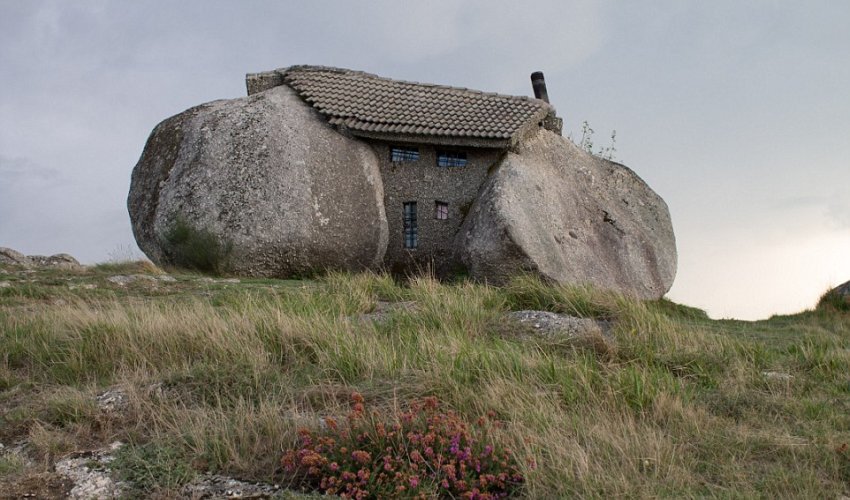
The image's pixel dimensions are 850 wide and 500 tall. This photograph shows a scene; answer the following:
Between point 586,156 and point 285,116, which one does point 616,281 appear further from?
point 285,116

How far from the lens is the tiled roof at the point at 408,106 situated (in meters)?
18.2

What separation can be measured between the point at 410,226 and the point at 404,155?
1.65 metres

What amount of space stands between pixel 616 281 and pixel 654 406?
36.4 ft

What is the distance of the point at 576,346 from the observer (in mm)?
9516

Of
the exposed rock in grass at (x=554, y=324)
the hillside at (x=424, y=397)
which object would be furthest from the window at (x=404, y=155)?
the exposed rock in grass at (x=554, y=324)

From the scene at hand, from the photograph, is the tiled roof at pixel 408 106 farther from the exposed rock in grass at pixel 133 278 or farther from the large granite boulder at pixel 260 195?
the exposed rock in grass at pixel 133 278

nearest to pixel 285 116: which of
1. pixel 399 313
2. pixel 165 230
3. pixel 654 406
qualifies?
pixel 165 230

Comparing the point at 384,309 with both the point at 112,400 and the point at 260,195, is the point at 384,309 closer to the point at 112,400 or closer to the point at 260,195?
the point at 112,400

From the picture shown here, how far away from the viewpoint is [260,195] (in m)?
17.1

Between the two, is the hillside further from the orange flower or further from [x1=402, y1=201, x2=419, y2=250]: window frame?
[x1=402, y1=201, x2=419, y2=250]: window frame

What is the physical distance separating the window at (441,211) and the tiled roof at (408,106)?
5.11ft

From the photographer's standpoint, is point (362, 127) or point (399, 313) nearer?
point (399, 313)

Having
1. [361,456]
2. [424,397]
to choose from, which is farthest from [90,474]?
[424,397]

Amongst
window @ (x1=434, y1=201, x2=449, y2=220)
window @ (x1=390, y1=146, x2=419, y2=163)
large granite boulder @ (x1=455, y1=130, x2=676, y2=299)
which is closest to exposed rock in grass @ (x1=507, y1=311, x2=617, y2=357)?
large granite boulder @ (x1=455, y1=130, x2=676, y2=299)
